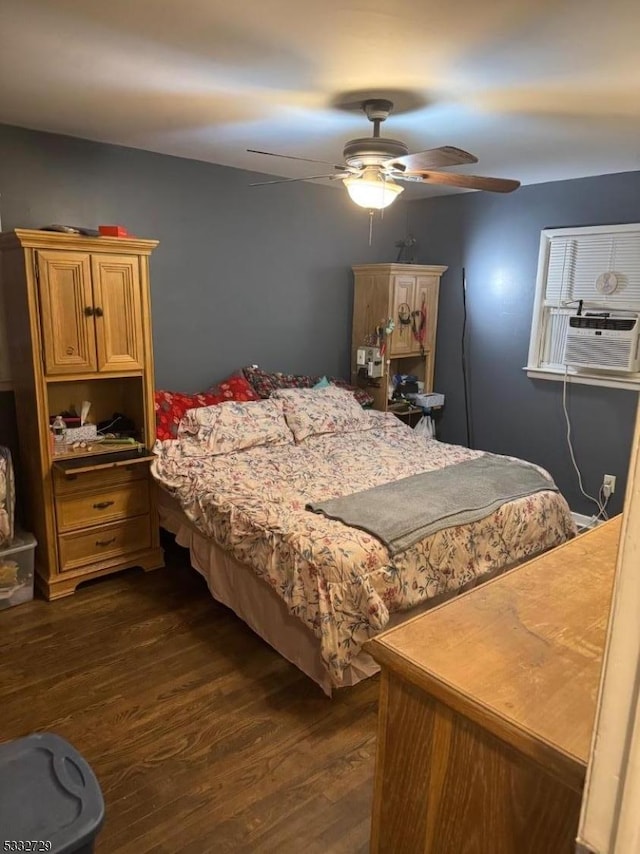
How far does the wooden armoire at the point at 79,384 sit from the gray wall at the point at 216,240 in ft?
1.73

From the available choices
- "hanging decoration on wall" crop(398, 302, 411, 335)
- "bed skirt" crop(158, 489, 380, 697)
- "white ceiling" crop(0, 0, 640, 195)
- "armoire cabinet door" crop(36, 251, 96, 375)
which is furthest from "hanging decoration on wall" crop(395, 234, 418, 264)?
"bed skirt" crop(158, 489, 380, 697)

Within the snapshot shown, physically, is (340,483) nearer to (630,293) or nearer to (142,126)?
(142,126)

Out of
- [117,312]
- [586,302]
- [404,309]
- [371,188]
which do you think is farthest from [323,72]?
[586,302]

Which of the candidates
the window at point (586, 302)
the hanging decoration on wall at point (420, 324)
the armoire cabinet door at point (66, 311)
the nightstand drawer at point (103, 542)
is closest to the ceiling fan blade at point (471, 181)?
the window at point (586, 302)

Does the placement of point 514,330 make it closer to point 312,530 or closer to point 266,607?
point 312,530

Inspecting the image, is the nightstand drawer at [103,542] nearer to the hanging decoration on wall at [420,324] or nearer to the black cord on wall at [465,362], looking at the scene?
the hanging decoration on wall at [420,324]

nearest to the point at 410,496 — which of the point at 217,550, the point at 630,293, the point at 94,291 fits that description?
the point at 217,550

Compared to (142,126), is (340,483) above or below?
below

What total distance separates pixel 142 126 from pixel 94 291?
0.88 m

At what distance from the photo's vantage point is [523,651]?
108 centimetres

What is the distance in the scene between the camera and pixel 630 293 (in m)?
3.86

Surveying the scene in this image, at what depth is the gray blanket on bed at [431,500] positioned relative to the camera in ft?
8.28

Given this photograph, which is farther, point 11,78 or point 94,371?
point 94,371

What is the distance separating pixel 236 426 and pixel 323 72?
1.98 metres
